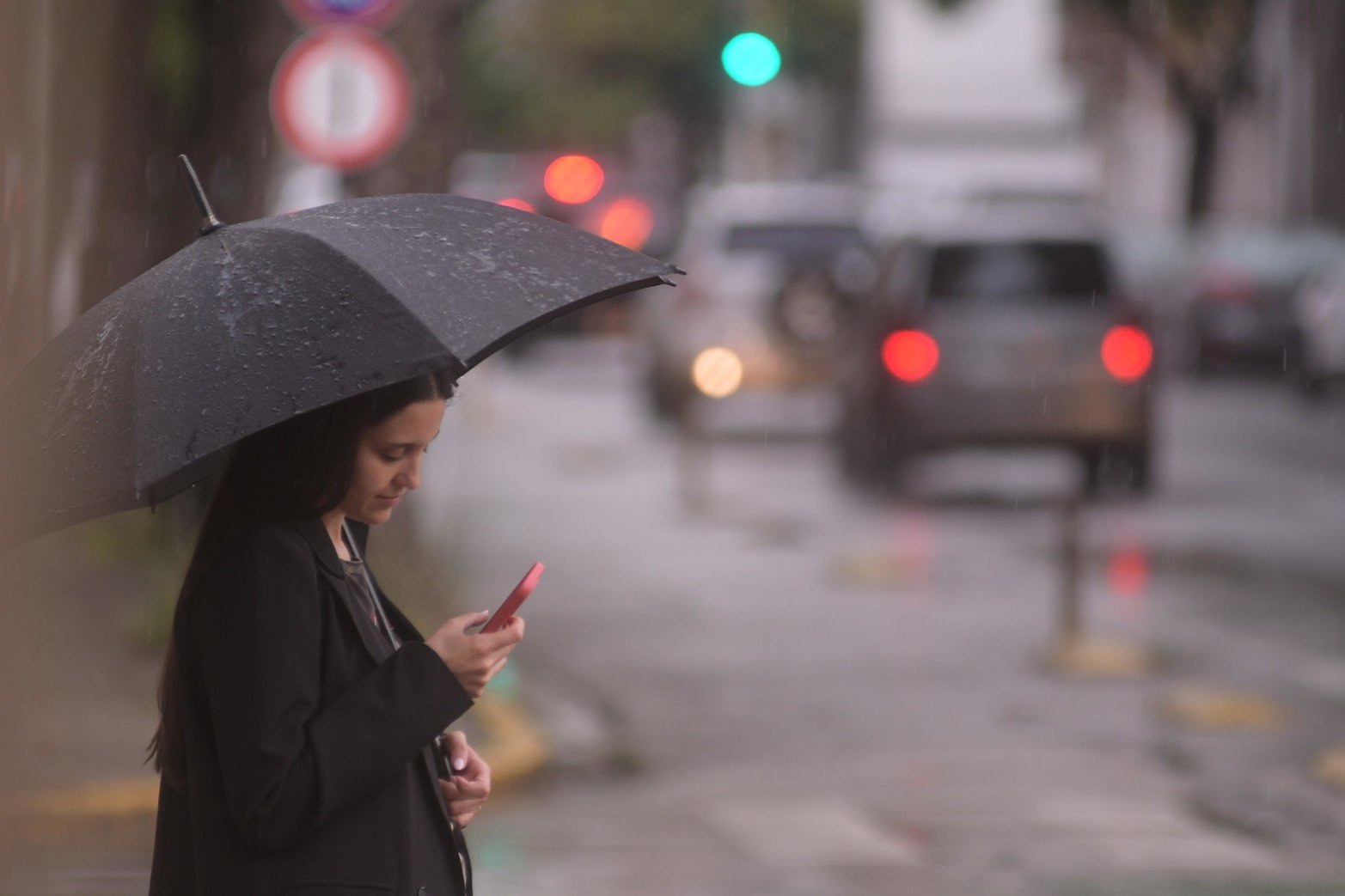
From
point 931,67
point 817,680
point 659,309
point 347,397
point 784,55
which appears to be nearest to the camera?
point 347,397

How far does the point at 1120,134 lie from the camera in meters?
52.7

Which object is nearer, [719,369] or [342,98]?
[342,98]

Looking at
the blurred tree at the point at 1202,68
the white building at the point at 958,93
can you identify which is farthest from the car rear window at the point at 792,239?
the white building at the point at 958,93

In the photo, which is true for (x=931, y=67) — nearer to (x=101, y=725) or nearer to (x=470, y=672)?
(x=101, y=725)

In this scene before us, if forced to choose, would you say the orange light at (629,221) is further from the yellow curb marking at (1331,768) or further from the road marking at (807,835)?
the road marking at (807,835)

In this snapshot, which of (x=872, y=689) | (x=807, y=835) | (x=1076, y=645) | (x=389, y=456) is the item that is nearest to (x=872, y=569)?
(x=1076, y=645)

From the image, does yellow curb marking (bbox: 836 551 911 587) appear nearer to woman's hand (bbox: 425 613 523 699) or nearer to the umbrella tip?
the umbrella tip

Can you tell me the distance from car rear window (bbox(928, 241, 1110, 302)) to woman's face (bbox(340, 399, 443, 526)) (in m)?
12.6

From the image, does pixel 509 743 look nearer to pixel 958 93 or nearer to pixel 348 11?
pixel 348 11

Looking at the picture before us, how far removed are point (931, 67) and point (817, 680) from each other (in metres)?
42.5

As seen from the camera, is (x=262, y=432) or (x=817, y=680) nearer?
(x=262, y=432)

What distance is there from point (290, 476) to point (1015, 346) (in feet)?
41.4

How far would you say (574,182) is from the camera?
32688 mm

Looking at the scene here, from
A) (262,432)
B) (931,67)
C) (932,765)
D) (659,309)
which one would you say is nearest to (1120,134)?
(931,67)
